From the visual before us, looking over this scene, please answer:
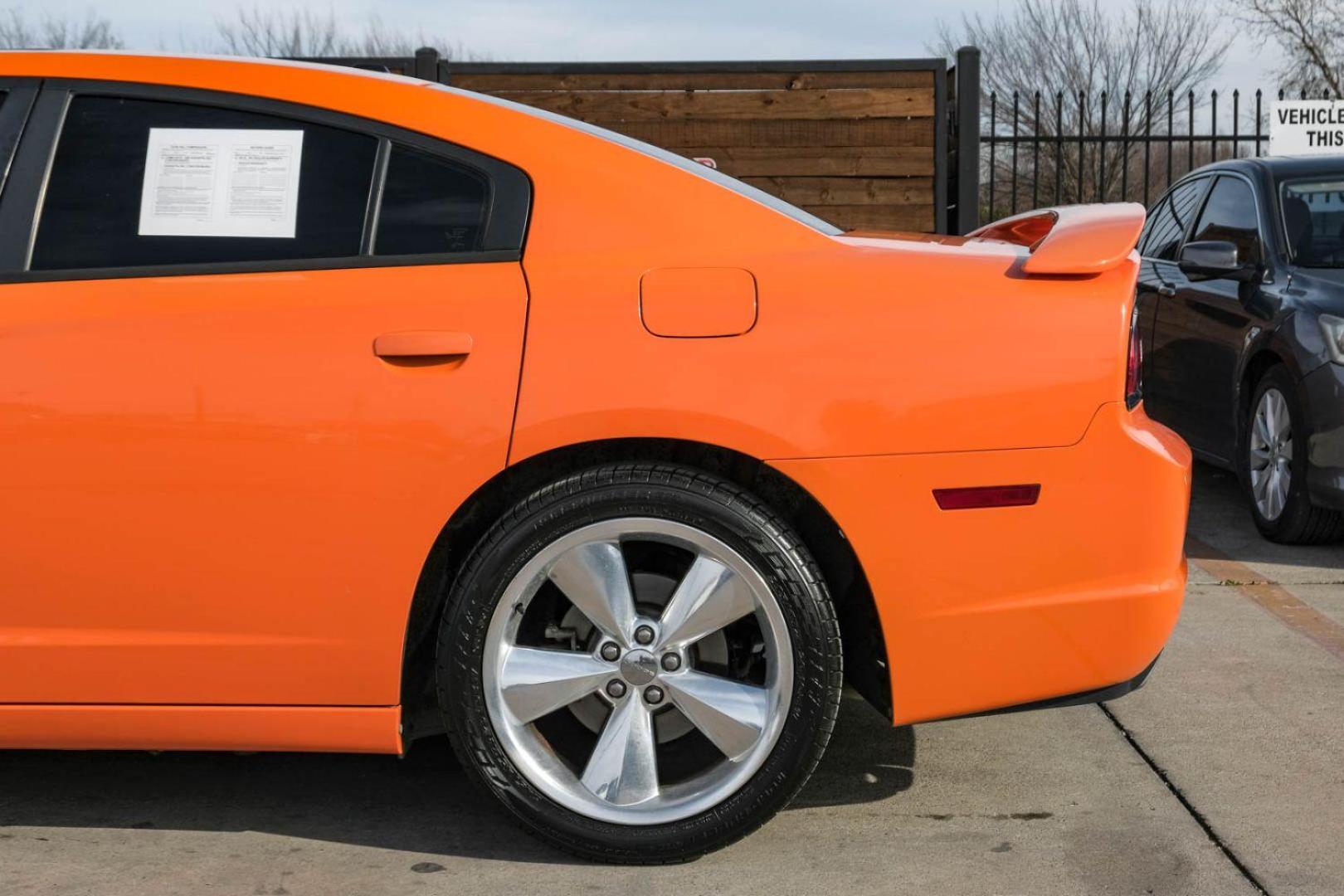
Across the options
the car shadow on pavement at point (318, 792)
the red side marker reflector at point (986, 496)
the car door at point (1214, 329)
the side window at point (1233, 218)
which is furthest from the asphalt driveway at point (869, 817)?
the side window at point (1233, 218)

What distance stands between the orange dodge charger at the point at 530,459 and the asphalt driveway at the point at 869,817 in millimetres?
192

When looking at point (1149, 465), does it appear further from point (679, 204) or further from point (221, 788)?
point (221, 788)

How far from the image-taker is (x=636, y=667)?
9.80ft

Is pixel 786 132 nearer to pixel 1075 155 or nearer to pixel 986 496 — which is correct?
pixel 986 496

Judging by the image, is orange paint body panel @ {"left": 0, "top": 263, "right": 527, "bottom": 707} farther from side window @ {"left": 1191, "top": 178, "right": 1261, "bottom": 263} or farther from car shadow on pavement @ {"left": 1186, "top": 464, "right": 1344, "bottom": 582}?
side window @ {"left": 1191, "top": 178, "right": 1261, "bottom": 263}

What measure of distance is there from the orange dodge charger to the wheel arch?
11mm

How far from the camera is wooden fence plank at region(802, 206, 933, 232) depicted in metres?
9.92

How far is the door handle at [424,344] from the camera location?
2871 millimetres

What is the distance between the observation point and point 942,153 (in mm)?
9844

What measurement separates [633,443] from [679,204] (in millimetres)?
478

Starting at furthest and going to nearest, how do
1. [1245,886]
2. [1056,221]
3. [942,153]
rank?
[942,153] < [1056,221] < [1245,886]

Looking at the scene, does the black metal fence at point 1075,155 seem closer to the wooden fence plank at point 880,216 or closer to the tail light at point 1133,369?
the wooden fence plank at point 880,216

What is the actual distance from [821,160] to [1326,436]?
478 cm

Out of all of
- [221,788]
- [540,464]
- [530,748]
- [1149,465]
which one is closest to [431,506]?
[540,464]
